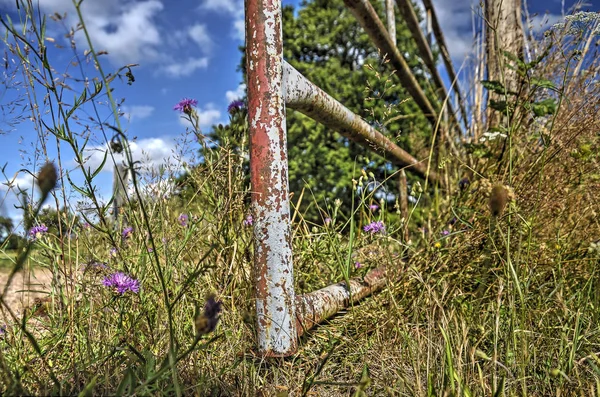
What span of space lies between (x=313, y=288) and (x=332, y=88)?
392 inches

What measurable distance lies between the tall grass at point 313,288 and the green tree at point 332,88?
8.00 m

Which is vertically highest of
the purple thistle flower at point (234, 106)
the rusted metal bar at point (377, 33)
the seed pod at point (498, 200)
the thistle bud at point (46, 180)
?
the rusted metal bar at point (377, 33)

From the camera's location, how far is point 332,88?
11.3 meters

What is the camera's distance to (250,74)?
121 cm

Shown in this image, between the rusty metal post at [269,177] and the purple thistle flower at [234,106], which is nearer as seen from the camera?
the rusty metal post at [269,177]

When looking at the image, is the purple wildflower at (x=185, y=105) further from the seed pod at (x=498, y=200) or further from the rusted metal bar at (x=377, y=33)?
the seed pod at (x=498, y=200)

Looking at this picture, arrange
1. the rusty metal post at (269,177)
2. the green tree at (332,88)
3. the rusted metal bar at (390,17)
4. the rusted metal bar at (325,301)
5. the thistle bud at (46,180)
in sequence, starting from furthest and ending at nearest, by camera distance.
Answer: the green tree at (332,88) < the rusted metal bar at (390,17) < the rusted metal bar at (325,301) < the rusty metal post at (269,177) < the thistle bud at (46,180)

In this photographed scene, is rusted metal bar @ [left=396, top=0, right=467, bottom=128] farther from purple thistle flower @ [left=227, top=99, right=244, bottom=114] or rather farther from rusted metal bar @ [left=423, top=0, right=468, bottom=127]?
purple thistle flower @ [left=227, top=99, right=244, bottom=114]

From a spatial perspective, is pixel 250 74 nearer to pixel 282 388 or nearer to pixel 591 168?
pixel 282 388

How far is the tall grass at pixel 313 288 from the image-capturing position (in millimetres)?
1006

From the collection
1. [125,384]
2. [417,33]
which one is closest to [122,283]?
[125,384]

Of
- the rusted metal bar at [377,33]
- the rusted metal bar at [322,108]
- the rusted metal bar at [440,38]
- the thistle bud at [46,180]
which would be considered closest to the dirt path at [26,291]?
the thistle bud at [46,180]

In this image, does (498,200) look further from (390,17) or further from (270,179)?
(390,17)

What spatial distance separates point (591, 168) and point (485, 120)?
1.12m
